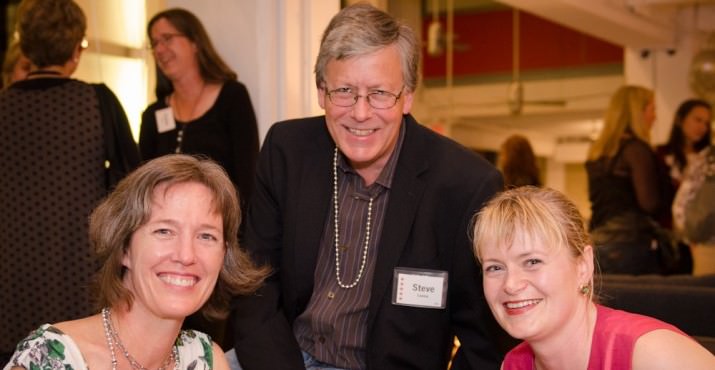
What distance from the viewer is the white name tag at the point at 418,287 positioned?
2.34 metres

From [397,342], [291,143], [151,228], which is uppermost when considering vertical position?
[291,143]

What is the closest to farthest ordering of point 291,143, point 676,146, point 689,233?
point 291,143 < point 689,233 < point 676,146

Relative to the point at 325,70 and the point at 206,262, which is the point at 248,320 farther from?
the point at 325,70

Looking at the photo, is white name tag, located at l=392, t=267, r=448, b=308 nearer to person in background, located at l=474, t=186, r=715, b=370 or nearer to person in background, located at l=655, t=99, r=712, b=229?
person in background, located at l=474, t=186, r=715, b=370

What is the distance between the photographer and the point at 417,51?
2.35 meters

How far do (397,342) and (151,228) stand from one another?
720 millimetres

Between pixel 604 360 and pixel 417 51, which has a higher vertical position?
pixel 417 51

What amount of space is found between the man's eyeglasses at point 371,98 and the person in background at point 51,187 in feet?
3.62

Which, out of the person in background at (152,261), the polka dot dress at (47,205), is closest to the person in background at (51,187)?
the polka dot dress at (47,205)

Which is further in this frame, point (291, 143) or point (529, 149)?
point (529, 149)

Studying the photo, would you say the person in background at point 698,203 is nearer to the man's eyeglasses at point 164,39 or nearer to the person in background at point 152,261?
the man's eyeglasses at point 164,39

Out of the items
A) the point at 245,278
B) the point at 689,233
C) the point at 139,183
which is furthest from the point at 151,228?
the point at 689,233

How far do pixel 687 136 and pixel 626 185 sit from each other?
146 cm

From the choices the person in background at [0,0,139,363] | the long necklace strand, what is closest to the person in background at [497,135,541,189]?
the person in background at [0,0,139,363]
